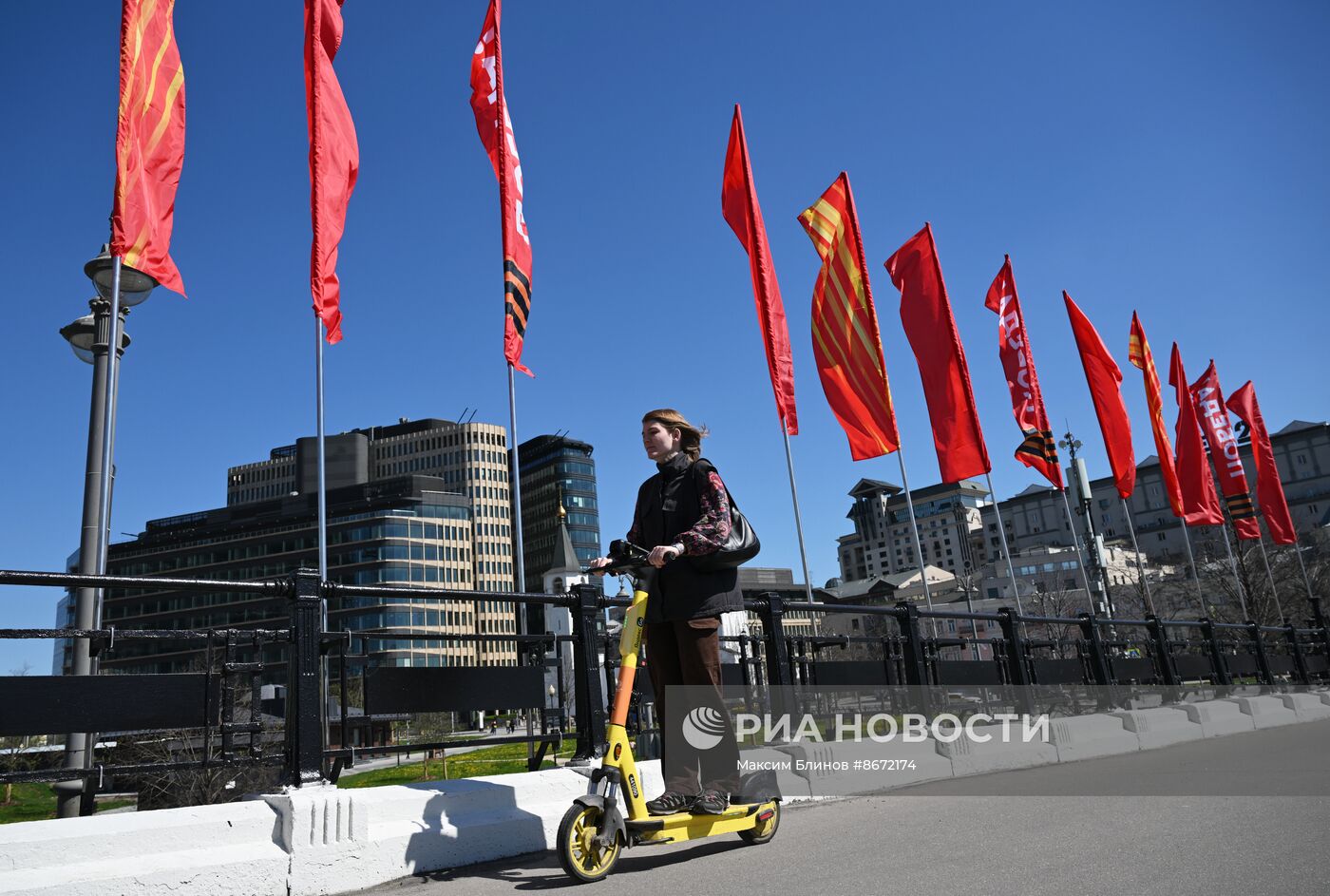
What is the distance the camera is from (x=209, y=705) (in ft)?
13.3

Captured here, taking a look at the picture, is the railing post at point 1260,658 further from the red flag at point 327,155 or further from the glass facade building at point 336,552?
the glass facade building at point 336,552

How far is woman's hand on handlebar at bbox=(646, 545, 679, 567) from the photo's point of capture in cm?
398

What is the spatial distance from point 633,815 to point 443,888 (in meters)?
0.85

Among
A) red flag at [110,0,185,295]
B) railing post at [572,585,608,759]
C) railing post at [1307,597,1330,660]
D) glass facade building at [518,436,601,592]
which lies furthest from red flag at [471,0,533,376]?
glass facade building at [518,436,601,592]

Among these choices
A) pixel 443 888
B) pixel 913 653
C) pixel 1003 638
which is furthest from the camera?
pixel 1003 638

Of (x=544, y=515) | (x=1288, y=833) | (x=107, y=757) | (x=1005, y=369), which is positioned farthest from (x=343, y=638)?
(x=544, y=515)

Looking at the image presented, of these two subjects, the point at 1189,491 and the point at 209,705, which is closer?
the point at 209,705

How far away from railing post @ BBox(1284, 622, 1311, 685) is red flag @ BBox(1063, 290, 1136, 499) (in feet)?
14.2

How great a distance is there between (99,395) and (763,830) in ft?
29.7

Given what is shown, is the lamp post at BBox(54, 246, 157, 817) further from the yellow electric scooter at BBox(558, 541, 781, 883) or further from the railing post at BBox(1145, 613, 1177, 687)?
the railing post at BBox(1145, 613, 1177, 687)

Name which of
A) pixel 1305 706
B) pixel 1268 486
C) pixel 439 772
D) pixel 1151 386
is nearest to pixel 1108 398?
pixel 1151 386

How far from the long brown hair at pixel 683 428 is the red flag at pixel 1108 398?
17.8 metres

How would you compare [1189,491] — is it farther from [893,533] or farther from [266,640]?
[893,533]

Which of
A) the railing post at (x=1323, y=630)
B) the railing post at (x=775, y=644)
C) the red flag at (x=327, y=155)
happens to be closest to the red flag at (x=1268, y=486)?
the railing post at (x=1323, y=630)
